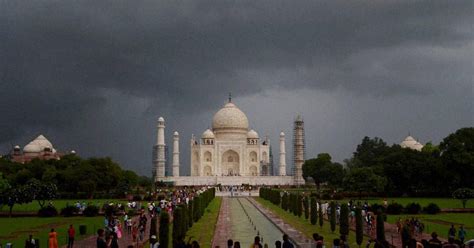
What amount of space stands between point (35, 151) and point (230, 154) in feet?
91.6

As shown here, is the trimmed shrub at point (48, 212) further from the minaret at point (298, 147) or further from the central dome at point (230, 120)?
the central dome at point (230, 120)

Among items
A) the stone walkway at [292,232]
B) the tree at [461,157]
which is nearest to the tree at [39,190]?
the stone walkway at [292,232]

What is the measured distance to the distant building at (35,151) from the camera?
77500 mm

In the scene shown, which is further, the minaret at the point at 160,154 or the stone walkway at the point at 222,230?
the minaret at the point at 160,154

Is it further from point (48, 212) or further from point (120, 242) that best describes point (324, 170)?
point (120, 242)

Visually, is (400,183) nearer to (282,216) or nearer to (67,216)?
(282,216)

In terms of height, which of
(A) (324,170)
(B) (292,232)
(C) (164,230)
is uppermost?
(A) (324,170)

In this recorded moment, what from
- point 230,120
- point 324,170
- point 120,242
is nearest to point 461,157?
point 324,170

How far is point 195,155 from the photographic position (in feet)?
241

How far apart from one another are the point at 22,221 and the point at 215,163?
47.2 m

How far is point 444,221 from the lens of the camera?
23906mm

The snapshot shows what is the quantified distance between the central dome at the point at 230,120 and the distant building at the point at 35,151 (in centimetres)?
1953

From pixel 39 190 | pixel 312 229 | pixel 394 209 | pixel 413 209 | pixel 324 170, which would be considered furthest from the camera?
pixel 324 170

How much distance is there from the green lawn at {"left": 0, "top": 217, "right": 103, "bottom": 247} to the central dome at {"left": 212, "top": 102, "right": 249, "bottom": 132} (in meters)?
48.7
